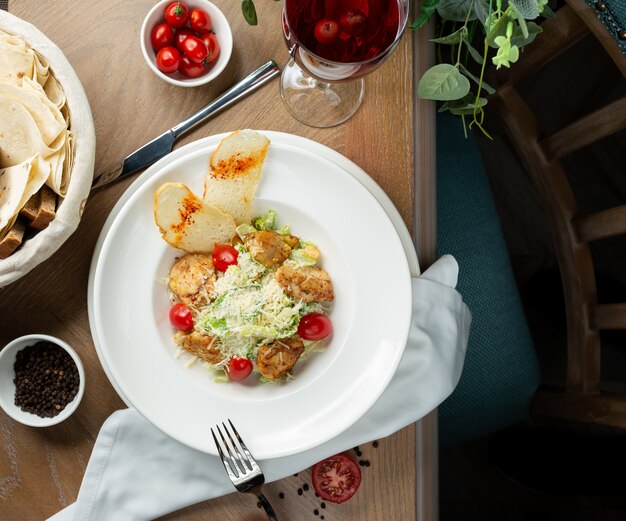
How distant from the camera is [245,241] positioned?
4.66 feet

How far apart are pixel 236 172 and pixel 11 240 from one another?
1.47ft

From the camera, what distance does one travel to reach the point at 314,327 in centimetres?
141

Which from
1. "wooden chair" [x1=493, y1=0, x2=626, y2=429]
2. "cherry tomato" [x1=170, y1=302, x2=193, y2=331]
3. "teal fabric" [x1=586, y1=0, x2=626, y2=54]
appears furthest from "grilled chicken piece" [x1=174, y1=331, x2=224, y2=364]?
"teal fabric" [x1=586, y1=0, x2=626, y2=54]

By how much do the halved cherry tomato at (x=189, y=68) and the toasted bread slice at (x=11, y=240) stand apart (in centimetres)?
48

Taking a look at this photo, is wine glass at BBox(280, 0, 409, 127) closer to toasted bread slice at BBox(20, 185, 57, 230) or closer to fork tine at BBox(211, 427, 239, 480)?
toasted bread slice at BBox(20, 185, 57, 230)

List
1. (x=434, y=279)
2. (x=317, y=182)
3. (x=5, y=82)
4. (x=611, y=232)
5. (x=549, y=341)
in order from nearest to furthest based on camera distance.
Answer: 1. (x=5, y=82)
2. (x=317, y=182)
3. (x=434, y=279)
4. (x=611, y=232)
5. (x=549, y=341)

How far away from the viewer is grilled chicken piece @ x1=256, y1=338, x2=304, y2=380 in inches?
54.7

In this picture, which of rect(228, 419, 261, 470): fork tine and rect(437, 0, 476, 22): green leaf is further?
rect(228, 419, 261, 470): fork tine

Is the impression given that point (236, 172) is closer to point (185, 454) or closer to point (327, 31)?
point (327, 31)

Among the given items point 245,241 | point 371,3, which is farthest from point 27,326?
point 371,3

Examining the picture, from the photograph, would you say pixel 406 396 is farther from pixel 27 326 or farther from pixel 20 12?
pixel 20 12

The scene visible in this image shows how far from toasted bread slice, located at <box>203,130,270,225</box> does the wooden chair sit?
720mm

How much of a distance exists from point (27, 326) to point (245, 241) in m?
0.53

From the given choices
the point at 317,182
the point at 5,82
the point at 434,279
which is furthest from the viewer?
the point at 434,279
